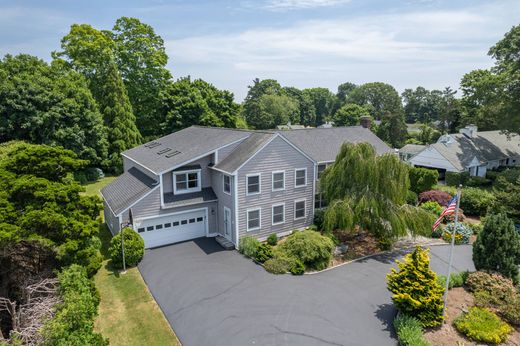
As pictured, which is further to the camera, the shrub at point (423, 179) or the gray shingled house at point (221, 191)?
the shrub at point (423, 179)

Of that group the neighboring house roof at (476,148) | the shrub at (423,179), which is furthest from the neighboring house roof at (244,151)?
the neighboring house roof at (476,148)

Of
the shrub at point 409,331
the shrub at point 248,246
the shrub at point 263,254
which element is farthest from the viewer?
the shrub at point 248,246

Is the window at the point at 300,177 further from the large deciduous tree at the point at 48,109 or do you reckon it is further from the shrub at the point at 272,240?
the large deciduous tree at the point at 48,109

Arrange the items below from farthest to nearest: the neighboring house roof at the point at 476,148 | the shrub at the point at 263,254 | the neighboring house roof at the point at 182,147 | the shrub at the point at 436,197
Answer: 1. the neighboring house roof at the point at 476,148
2. the shrub at the point at 436,197
3. the neighboring house roof at the point at 182,147
4. the shrub at the point at 263,254

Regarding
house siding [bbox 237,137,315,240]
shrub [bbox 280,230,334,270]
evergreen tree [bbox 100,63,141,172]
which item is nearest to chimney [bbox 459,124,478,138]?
house siding [bbox 237,137,315,240]

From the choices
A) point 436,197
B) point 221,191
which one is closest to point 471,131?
point 436,197

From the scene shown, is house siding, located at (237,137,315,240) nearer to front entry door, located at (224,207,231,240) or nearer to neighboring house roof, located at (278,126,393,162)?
front entry door, located at (224,207,231,240)

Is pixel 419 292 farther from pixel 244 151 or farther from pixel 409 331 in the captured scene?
pixel 244 151

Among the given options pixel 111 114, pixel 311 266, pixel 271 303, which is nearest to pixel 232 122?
pixel 111 114
